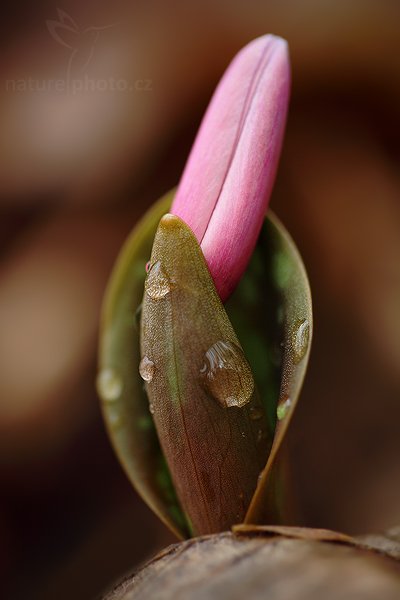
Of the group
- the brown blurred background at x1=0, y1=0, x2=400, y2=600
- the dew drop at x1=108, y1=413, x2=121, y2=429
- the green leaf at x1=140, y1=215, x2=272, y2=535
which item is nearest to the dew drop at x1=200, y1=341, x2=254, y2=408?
the green leaf at x1=140, y1=215, x2=272, y2=535

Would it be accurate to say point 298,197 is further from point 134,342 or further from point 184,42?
point 134,342

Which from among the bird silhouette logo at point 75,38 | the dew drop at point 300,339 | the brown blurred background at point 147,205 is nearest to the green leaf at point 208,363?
the dew drop at point 300,339

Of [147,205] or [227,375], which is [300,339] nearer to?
[227,375]

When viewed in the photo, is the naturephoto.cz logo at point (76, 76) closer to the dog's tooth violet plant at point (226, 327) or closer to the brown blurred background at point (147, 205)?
the brown blurred background at point (147, 205)

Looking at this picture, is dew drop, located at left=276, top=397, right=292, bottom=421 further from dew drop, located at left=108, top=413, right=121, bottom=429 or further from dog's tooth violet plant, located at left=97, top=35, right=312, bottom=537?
dew drop, located at left=108, top=413, right=121, bottom=429

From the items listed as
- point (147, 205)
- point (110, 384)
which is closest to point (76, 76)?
point (147, 205)

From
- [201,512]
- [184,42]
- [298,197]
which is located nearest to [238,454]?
[201,512]
